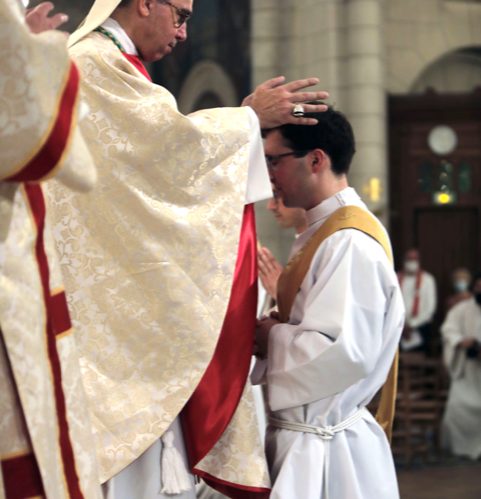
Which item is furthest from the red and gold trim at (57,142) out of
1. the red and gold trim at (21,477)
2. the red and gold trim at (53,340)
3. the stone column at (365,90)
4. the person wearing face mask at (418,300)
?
the stone column at (365,90)

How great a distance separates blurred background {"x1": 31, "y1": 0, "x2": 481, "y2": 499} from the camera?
12718 millimetres

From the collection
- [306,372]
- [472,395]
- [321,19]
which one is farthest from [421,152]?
[306,372]

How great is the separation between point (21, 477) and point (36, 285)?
0.35 m

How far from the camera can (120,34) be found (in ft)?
9.37

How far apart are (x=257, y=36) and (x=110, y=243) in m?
10.7

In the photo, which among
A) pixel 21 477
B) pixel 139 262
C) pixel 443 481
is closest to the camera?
pixel 21 477

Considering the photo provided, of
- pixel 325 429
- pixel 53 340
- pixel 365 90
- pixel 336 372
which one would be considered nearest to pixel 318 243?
pixel 336 372

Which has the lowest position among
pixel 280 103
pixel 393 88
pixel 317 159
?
pixel 317 159

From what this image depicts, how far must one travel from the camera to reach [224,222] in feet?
9.13

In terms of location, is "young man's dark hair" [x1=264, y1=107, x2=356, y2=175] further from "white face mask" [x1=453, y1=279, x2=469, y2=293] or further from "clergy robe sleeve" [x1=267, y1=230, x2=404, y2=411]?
"white face mask" [x1=453, y1=279, x2=469, y2=293]

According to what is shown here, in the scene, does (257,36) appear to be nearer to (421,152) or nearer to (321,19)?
(321,19)

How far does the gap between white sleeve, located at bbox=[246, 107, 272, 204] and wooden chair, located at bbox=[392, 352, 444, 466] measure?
638cm

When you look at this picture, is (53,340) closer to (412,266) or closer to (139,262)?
(139,262)

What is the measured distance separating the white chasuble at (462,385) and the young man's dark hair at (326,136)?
7.03m
